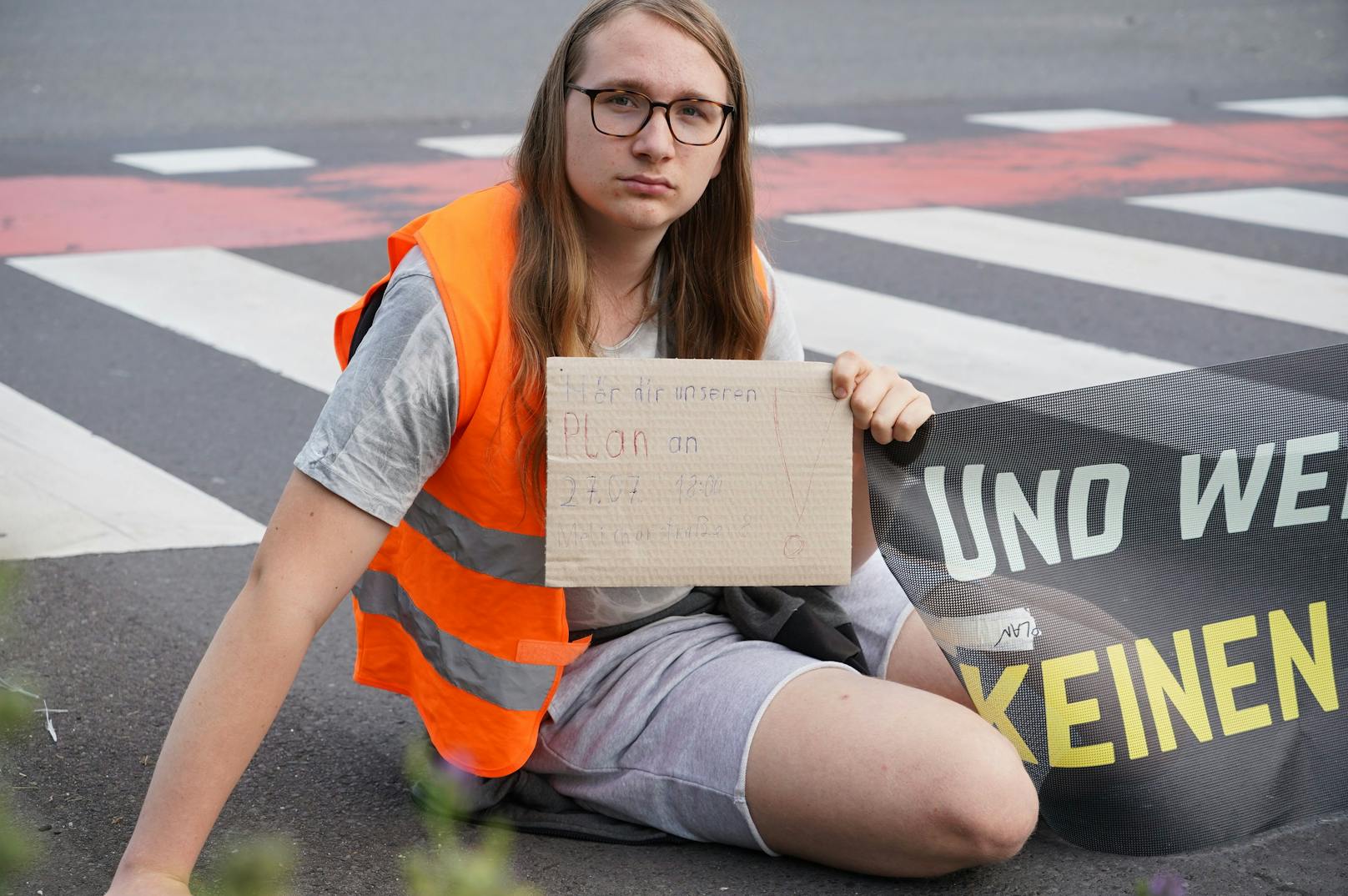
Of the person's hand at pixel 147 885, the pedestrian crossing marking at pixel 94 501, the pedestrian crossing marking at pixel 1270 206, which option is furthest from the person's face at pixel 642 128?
the pedestrian crossing marking at pixel 1270 206

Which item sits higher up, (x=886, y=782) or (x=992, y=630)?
(x=992, y=630)

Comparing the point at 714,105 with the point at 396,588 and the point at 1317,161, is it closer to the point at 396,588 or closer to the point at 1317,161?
the point at 396,588

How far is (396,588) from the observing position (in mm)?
2557

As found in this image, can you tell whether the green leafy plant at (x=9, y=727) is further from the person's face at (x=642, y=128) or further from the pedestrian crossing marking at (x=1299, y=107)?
the pedestrian crossing marking at (x=1299, y=107)

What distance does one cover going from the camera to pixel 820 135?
977 centimetres

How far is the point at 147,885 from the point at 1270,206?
6805mm

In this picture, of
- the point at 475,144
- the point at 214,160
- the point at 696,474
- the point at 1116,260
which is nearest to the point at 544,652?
the point at 696,474

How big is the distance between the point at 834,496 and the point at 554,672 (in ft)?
1.59

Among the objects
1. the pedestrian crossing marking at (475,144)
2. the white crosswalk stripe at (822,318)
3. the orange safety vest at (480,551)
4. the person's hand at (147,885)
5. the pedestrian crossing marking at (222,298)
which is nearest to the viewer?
the person's hand at (147,885)

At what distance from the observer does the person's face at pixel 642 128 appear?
2.30 metres

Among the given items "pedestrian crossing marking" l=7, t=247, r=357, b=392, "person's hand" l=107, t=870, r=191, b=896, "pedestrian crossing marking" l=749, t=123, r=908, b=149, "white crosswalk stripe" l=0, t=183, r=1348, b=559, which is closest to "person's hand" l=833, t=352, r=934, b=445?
"person's hand" l=107, t=870, r=191, b=896

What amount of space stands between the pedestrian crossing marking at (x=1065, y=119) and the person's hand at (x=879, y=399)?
8.00 m

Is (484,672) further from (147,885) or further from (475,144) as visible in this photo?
(475,144)

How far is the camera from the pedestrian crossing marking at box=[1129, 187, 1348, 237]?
7.32 m
